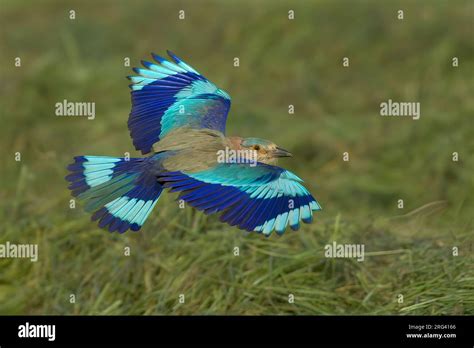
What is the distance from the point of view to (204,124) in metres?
7.54

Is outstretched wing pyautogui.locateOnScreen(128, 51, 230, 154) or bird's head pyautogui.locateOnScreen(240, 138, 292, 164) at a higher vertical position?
outstretched wing pyautogui.locateOnScreen(128, 51, 230, 154)

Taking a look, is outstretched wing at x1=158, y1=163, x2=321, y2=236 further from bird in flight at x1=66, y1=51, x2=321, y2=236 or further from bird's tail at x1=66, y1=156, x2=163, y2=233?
bird's tail at x1=66, y1=156, x2=163, y2=233

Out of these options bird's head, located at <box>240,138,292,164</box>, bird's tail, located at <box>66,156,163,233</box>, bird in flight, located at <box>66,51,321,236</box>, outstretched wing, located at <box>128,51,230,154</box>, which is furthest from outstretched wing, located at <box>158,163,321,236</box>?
outstretched wing, located at <box>128,51,230,154</box>

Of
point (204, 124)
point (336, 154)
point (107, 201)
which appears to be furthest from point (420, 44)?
point (107, 201)

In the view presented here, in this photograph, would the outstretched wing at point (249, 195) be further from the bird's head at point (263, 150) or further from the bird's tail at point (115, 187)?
the bird's head at point (263, 150)

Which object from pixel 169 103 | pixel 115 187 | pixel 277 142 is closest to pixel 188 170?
pixel 115 187

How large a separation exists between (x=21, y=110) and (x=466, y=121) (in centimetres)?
528

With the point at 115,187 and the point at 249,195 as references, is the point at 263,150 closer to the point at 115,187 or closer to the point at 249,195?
the point at 249,195

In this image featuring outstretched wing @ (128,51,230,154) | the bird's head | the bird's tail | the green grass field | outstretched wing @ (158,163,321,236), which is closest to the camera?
outstretched wing @ (158,163,321,236)

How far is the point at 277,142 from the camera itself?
37.1 ft

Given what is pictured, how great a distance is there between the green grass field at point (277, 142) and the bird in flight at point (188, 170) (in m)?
0.84

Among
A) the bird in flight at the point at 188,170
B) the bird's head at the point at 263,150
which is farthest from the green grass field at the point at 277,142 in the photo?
the bird in flight at the point at 188,170

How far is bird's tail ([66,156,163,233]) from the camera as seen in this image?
6973mm
